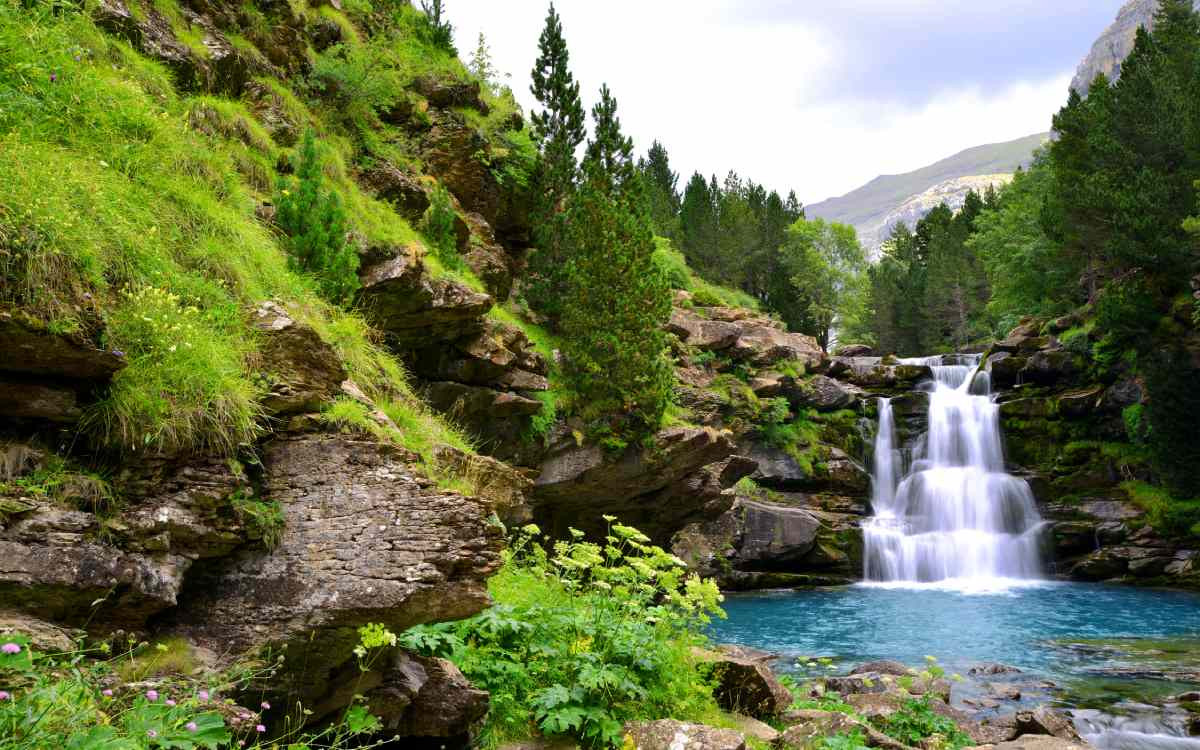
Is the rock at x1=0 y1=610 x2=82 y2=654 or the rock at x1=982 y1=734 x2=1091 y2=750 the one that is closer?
the rock at x1=0 y1=610 x2=82 y2=654

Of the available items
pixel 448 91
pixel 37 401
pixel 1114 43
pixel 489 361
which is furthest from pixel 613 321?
pixel 1114 43

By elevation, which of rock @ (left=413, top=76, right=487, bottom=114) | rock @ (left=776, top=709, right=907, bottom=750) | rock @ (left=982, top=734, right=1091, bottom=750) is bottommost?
rock @ (left=982, top=734, right=1091, bottom=750)

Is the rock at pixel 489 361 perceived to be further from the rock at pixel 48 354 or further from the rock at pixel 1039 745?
the rock at pixel 1039 745

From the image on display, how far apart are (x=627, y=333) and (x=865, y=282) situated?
163ft

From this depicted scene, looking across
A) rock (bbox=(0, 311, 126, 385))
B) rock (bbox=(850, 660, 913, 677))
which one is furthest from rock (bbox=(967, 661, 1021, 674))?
rock (bbox=(0, 311, 126, 385))

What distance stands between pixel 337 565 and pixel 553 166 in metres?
17.8

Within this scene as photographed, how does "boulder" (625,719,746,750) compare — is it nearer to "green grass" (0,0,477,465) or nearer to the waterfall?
"green grass" (0,0,477,465)

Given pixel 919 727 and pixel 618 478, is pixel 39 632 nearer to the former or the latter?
Answer: pixel 919 727

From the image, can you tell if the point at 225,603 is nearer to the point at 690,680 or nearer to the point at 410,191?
the point at 690,680

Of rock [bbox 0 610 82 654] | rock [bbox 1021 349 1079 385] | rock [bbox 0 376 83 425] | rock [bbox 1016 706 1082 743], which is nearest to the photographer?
rock [bbox 0 610 82 654]

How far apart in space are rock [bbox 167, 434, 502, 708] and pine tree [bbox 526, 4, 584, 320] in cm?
1394

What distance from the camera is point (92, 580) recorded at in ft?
12.3

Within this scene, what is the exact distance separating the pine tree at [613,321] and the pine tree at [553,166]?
31.6 inches

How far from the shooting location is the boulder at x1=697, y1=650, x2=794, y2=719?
744 centimetres
